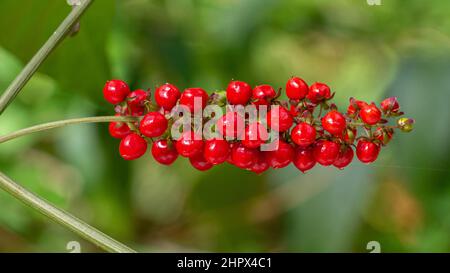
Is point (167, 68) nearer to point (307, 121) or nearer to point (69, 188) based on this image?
point (69, 188)

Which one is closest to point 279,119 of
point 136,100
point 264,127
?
point 264,127

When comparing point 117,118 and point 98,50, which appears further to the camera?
point 98,50

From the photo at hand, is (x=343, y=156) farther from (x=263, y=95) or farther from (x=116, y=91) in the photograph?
(x=116, y=91)

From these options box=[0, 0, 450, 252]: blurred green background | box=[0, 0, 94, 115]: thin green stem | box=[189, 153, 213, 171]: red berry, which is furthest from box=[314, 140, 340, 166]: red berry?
box=[0, 0, 450, 252]: blurred green background

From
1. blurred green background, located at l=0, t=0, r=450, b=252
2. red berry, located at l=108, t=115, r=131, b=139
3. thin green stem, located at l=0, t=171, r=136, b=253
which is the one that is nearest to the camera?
thin green stem, located at l=0, t=171, r=136, b=253

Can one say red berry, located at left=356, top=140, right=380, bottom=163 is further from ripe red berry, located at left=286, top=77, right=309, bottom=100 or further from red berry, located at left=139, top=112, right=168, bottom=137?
red berry, located at left=139, top=112, right=168, bottom=137

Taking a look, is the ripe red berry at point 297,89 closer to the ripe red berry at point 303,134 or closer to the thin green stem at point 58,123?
the ripe red berry at point 303,134

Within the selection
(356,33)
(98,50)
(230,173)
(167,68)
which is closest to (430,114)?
(356,33)
